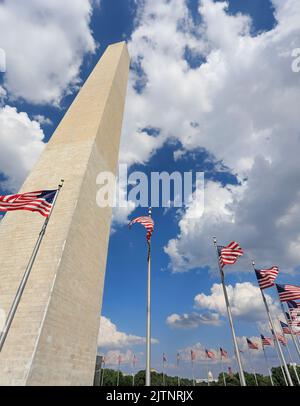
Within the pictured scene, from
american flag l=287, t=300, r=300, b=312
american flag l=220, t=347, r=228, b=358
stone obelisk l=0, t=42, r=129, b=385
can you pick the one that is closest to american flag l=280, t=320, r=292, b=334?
american flag l=287, t=300, r=300, b=312

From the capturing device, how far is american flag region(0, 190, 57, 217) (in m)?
10.9

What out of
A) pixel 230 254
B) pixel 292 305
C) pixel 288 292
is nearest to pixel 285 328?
pixel 292 305

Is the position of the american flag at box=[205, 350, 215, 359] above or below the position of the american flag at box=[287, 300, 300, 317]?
above

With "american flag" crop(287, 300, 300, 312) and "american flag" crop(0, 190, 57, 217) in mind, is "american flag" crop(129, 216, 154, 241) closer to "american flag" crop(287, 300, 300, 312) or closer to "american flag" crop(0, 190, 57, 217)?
"american flag" crop(0, 190, 57, 217)

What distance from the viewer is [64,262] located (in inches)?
577

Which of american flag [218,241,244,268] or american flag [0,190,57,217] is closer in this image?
american flag [0,190,57,217]

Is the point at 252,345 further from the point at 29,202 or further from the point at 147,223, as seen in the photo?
the point at 29,202

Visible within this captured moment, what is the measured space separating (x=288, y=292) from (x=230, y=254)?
6300 millimetres

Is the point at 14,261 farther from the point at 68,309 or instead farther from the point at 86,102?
the point at 86,102

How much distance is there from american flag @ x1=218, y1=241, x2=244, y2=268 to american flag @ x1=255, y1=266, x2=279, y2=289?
4139 millimetres

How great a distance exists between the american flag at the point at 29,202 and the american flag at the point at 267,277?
14.5 metres

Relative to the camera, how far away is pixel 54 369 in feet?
41.1
